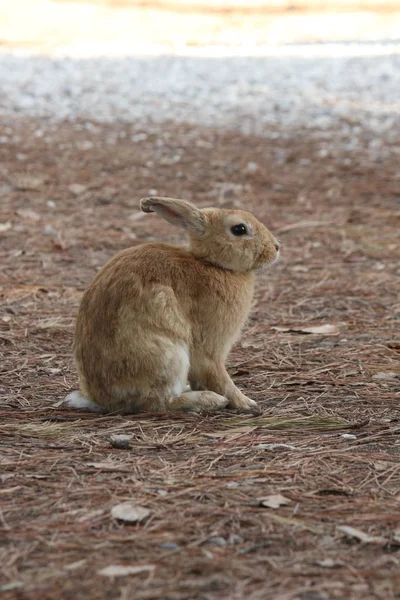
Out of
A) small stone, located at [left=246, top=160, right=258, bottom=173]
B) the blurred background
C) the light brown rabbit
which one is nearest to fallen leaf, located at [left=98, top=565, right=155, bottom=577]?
the light brown rabbit

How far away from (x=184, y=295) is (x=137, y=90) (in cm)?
995

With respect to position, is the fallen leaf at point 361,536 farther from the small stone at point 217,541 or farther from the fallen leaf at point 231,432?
the fallen leaf at point 231,432

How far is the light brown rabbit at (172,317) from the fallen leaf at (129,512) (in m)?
Answer: 0.91

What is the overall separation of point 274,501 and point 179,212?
56.6 inches

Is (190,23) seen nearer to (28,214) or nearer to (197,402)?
(28,214)

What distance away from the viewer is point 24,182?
28.3 feet

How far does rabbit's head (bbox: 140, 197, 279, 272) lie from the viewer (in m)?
3.95

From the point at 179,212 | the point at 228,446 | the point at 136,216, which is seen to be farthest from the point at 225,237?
the point at 136,216

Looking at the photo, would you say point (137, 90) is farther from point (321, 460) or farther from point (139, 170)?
point (321, 460)

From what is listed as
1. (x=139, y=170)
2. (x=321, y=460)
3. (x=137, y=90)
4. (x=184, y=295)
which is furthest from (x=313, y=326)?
(x=137, y=90)

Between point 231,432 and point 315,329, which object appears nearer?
point 231,432

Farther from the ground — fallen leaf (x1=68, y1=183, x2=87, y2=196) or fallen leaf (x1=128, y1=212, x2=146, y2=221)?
fallen leaf (x1=68, y1=183, x2=87, y2=196)

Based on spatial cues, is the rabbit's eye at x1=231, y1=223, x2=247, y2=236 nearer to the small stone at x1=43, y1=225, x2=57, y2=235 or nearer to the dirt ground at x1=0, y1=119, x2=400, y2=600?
the dirt ground at x1=0, y1=119, x2=400, y2=600

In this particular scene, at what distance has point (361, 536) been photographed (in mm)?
2602
